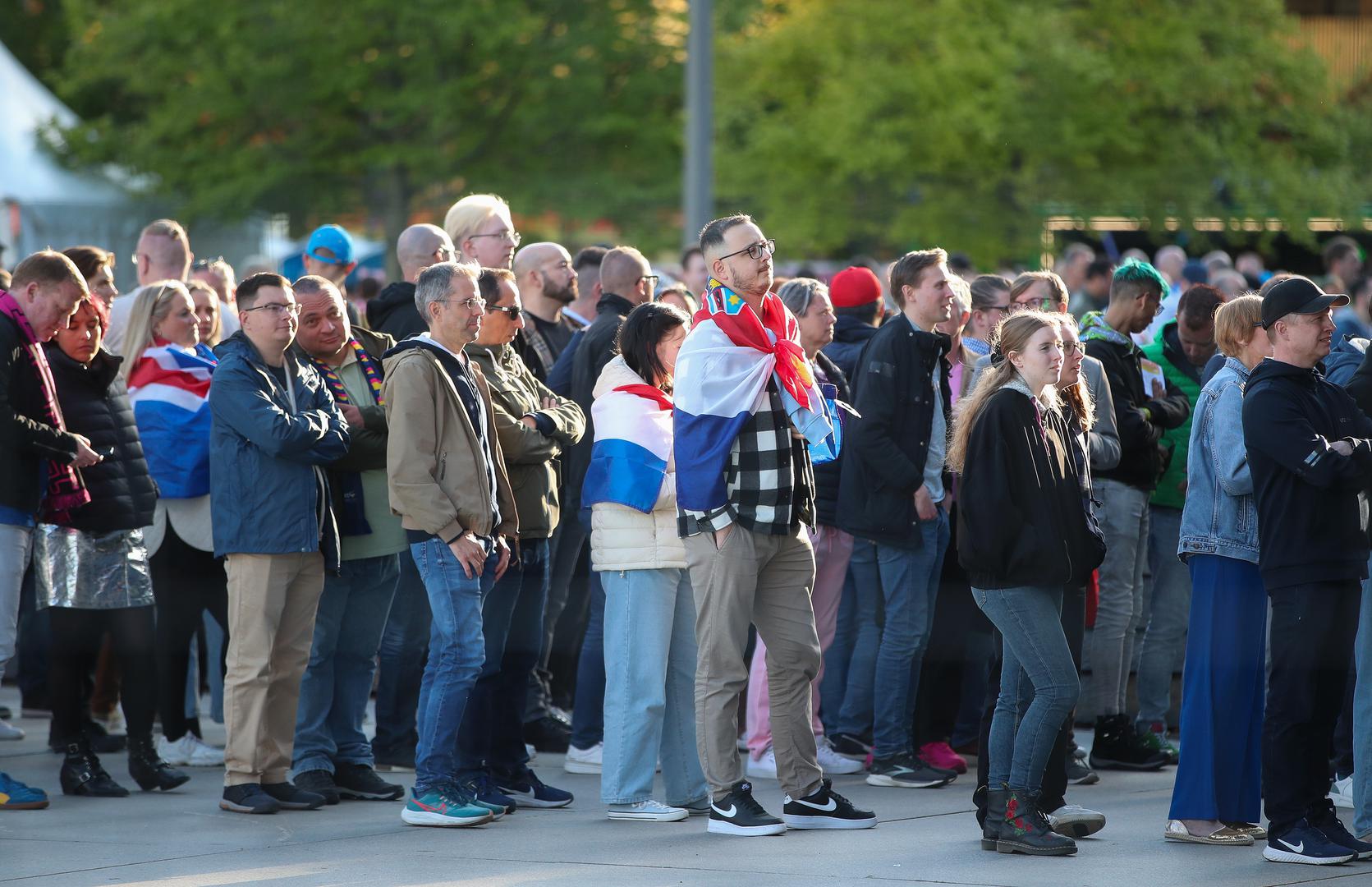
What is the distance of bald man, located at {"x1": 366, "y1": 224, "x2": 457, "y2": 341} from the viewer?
8000 millimetres

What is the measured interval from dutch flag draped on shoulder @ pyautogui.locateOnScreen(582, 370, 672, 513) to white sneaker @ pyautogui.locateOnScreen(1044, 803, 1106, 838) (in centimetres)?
191

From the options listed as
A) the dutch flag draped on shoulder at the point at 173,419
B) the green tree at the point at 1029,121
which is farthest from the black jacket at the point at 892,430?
the green tree at the point at 1029,121

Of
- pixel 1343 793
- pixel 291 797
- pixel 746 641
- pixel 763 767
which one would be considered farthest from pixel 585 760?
pixel 1343 793

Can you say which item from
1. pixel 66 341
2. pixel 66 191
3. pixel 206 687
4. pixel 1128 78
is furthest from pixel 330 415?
pixel 1128 78

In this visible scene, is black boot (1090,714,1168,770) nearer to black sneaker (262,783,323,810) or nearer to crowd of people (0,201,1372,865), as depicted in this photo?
crowd of people (0,201,1372,865)

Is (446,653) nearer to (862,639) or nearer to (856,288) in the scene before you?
(862,639)

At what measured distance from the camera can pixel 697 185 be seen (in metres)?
14.6

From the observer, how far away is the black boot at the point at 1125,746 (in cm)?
822

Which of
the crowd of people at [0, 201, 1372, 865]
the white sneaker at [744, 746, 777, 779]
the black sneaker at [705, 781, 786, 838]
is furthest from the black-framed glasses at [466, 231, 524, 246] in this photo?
the black sneaker at [705, 781, 786, 838]

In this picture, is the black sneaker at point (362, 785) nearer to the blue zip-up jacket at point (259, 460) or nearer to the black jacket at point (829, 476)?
the blue zip-up jacket at point (259, 460)

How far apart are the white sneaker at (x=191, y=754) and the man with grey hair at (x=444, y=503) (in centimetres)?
172

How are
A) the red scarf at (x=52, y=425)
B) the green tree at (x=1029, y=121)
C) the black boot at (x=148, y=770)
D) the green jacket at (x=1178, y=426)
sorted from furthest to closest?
1. the green tree at (x=1029, y=121)
2. the green jacket at (x=1178, y=426)
3. the black boot at (x=148, y=770)
4. the red scarf at (x=52, y=425)

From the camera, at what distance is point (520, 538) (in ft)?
23.8

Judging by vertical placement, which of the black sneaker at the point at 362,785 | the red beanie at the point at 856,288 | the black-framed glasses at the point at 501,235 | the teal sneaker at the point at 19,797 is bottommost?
the teal sneaker at the point at 19,797
